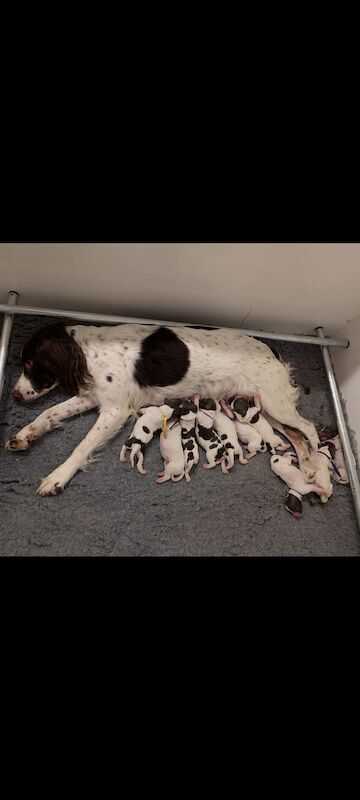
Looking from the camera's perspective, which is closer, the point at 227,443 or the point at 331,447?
the point at 227,443

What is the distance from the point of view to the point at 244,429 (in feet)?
5.52

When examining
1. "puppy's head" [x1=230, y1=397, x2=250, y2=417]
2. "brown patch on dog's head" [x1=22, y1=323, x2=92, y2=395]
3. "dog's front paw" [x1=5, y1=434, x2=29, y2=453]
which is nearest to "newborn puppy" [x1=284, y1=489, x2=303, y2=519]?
"puppy's head" [x1=230, y1=397, x2=250, y2=417]

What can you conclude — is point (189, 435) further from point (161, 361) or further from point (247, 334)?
point (247, 334)

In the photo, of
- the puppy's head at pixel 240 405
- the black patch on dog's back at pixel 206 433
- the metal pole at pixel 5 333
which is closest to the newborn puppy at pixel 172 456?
the black patch on dog's back at pixel 206 433

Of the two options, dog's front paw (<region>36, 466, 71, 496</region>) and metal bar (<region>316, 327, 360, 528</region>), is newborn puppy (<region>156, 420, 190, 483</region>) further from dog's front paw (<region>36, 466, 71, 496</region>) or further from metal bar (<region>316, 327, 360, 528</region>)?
metal bar (<region>316, 327, 360, 528</region>)

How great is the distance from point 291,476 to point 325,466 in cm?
19

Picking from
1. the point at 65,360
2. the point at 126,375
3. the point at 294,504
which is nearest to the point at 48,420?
the point at 65,360

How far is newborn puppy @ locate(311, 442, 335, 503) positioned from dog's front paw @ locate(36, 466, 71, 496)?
1.05 meters

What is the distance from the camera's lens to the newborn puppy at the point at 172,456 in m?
1.54
